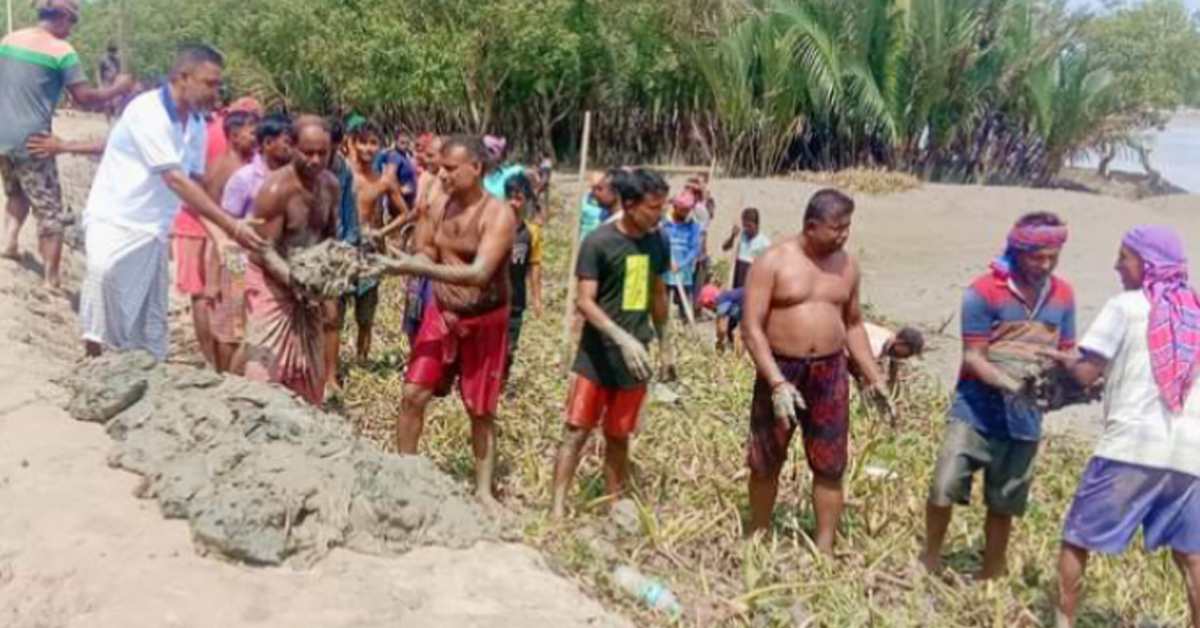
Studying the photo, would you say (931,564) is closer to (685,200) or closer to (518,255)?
(518,255)

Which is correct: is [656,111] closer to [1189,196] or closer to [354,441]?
[1189,196]

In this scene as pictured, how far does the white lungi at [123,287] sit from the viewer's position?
507cm

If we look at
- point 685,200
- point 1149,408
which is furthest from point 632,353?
point 685,200

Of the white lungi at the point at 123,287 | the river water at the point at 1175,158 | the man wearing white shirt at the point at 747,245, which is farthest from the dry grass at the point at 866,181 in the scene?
the white lungi at the point at 123,287

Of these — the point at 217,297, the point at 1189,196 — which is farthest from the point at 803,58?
the point at 217,297

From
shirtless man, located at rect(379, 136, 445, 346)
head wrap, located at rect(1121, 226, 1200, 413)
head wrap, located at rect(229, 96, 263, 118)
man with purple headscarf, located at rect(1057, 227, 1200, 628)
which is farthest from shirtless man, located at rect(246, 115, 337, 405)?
head wrap, located at rect(1121, 226, 1200, 413)

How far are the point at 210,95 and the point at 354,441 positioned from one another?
1.68 meters

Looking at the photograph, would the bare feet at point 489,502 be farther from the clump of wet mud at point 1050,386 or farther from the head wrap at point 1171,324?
the head wrap at point 1171,324

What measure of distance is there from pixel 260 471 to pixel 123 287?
1642mm

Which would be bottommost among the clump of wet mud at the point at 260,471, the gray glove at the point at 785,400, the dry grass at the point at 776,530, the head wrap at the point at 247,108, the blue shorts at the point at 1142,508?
the dry grass at the point at 776,530

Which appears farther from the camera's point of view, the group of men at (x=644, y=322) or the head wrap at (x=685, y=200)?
the head wrap at (x=685, y=200)

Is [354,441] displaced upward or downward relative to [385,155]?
downward

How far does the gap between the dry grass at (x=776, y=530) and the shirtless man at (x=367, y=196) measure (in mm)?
330

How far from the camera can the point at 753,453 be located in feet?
16.3
